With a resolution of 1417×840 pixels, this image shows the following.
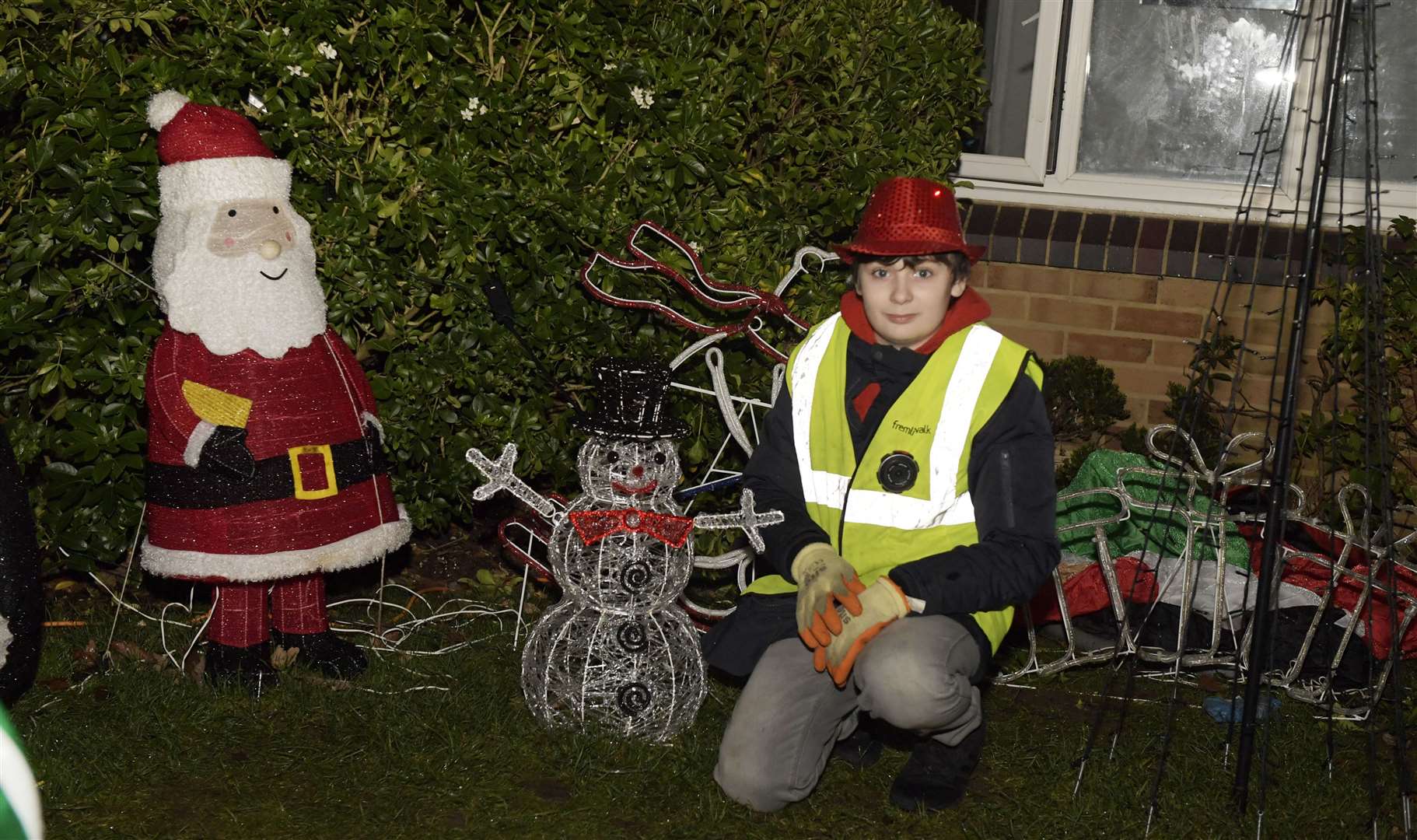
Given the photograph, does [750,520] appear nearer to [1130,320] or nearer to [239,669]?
[239,669]

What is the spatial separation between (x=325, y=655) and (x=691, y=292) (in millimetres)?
1527

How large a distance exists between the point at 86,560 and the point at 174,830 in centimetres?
130

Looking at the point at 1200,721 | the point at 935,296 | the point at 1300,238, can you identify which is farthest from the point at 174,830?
the point at 1300,238

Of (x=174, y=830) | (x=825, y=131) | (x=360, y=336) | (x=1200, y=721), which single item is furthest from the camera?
(x=825, y=131)

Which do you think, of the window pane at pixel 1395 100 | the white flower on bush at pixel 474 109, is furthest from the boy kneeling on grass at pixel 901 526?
the window pane at pixel 1395 100

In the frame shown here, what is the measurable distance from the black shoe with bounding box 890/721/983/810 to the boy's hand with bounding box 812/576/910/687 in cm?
45

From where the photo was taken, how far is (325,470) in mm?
3795

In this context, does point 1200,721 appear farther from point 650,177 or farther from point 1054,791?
point 650,177

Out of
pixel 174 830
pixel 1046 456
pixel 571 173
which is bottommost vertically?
pixel 174 830

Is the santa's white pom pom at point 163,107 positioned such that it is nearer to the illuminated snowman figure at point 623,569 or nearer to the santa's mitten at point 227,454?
the santa's mitten at point 227,454

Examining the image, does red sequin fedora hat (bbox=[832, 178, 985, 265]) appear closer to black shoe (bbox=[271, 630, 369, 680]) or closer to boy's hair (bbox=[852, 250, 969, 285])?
boy's hair (bbox=[852, 250, 969, 285])

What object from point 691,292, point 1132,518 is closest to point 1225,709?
point 1132,518

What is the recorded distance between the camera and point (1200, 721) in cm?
411

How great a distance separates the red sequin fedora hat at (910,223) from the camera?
129 inches
